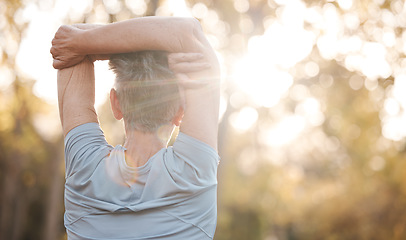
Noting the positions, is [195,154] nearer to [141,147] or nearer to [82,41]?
[141,147]

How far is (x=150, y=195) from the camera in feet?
4.73

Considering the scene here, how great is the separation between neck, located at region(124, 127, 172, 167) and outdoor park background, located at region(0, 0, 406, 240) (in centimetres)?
388

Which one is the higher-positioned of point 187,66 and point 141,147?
point 187,66

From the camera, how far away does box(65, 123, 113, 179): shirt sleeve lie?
1549mm

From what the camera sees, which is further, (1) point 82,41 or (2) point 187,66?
(1) point 82,41

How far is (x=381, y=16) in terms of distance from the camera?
8352 millimetres

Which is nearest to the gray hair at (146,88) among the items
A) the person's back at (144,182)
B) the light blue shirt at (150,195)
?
the person's back at (144,182)

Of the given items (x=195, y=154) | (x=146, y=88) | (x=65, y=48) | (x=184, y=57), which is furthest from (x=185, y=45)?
(x=65, y=48)

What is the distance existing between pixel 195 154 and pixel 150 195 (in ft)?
0.69

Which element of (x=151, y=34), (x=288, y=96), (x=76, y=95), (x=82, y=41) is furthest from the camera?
(x=288, y=96)

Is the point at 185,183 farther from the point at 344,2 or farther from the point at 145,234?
the point at 344,2

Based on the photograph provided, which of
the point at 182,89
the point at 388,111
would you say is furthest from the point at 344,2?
the point at 182,89

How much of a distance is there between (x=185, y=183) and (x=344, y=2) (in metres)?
7.70

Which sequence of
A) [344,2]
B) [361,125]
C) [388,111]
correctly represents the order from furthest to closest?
[361,125], [388,111], [344,2]
